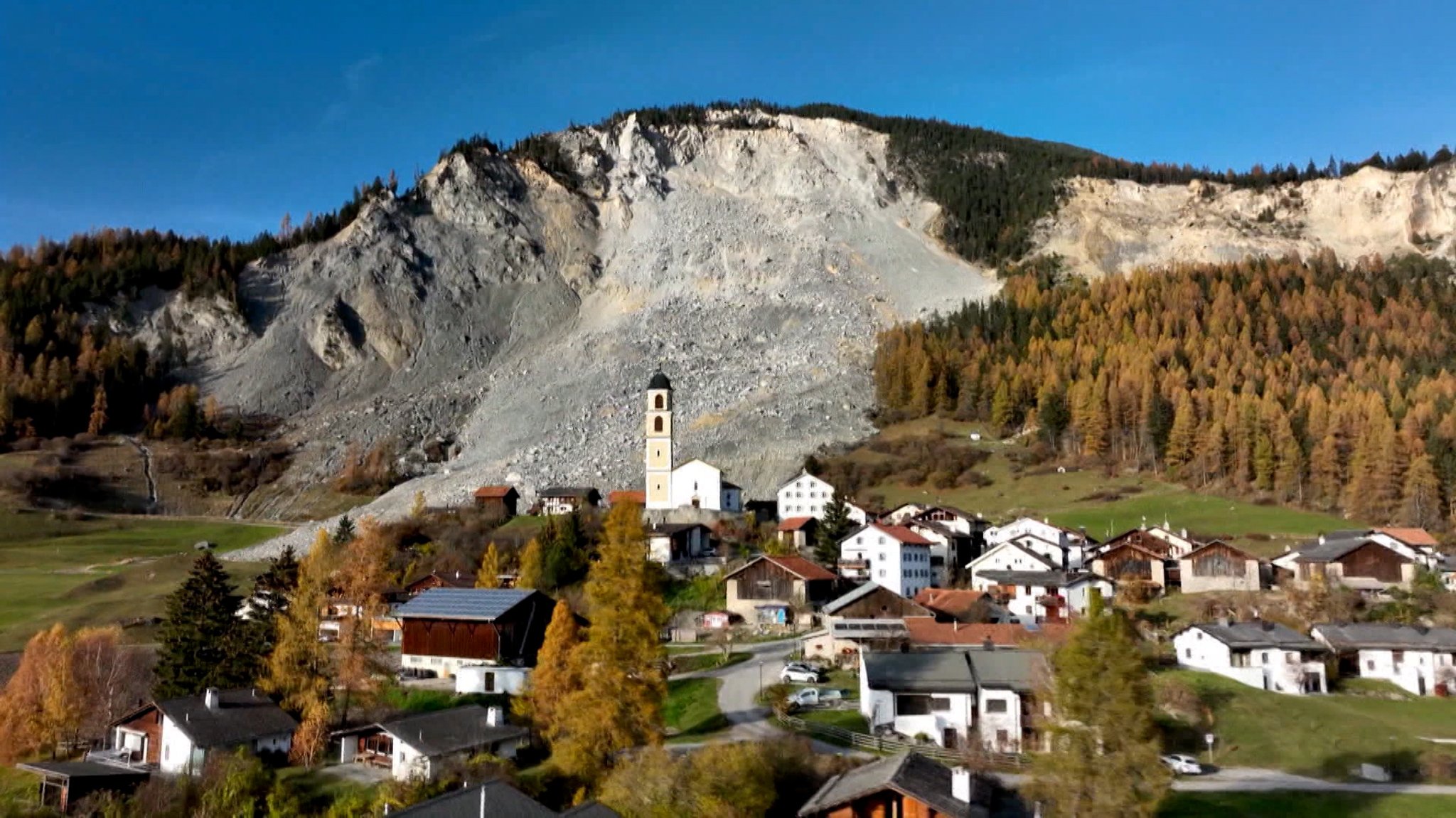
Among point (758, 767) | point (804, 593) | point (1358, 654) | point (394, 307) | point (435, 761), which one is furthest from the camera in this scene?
point (394, 307)

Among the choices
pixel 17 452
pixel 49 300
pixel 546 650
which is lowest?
pixel 546 650

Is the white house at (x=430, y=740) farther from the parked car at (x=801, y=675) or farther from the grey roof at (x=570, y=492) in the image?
the grey roof at (x=570, y=492)

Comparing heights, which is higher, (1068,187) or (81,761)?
(1068,187)

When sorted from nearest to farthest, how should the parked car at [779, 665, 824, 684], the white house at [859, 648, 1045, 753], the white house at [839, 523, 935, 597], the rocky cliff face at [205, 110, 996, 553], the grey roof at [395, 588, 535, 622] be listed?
1. the white house at [859, 648, 1045, 753]
2. the parked car at [779, 665, 824, 684]
3. the grey roof at [395, 588, 535, 622]
4. the white house at [839, 523, 935, 597]
5. the rocky cliff face at [205, 110, 996, 553]

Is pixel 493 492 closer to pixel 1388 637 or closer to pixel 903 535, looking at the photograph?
pixel 903 535

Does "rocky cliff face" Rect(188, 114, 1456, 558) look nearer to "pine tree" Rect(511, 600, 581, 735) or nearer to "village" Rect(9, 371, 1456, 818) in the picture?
"village" Rect(9, 371, 1456, 818)

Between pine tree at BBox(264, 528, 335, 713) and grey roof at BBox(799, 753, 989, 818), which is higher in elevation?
pine tree at BBox(264, 528, 335, 713)

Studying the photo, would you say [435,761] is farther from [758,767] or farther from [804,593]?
[804,593]

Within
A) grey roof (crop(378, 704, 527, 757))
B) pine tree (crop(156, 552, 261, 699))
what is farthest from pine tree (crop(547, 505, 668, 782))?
pine tree (crop(156, 552, 261, 699))

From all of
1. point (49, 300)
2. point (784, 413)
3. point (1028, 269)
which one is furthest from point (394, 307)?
point (1028, 269)
